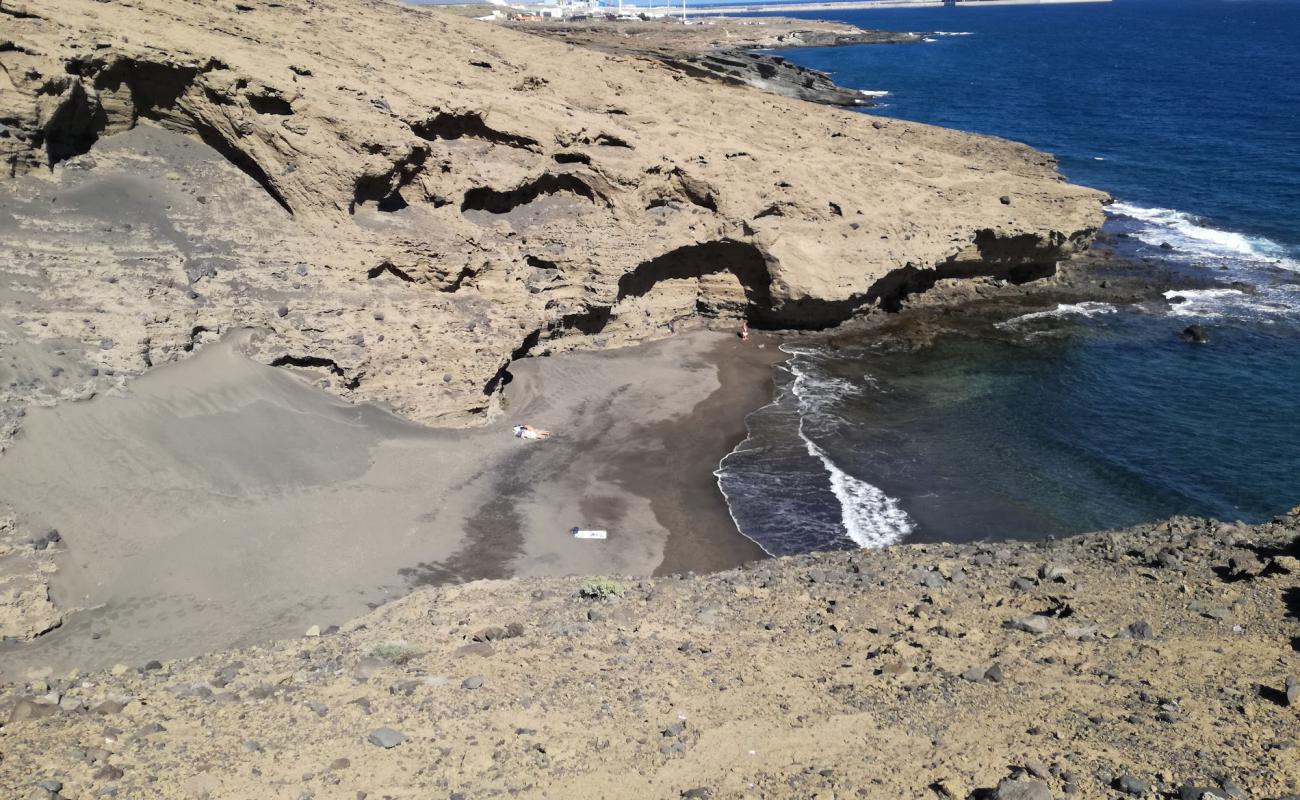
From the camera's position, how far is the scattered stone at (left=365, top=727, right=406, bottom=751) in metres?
9.87

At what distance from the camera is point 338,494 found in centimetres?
1642

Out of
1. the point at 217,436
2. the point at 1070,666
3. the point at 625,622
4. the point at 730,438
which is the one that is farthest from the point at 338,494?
the point at 1070,666

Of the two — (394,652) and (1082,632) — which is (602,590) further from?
(1082,632)

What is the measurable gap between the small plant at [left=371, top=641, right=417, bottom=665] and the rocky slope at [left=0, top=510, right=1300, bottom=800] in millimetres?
39

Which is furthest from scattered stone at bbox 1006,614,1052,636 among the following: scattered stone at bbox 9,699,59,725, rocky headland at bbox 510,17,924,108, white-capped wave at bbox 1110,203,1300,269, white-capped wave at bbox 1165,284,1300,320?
white-capped wave at bbox 1110,203,1300,269

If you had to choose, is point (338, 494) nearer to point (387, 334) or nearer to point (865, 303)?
point (387, 334)

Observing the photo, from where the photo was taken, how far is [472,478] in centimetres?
1847

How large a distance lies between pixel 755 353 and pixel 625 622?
14.8m

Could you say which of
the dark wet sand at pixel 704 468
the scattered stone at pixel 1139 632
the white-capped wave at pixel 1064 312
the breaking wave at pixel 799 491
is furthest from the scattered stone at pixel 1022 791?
the white-capped wave at pixel 1064 312

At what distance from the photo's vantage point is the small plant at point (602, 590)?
14.1m

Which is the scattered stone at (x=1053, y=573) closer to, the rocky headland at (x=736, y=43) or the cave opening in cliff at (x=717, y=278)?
the cave opening in cliff at (x=717, y=278)

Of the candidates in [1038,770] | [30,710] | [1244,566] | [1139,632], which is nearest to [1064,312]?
[1244,566]

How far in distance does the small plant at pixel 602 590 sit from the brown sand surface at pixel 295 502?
202cm

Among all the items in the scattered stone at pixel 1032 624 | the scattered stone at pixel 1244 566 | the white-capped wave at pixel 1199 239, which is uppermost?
the scattered stone at pixel 1244 566
